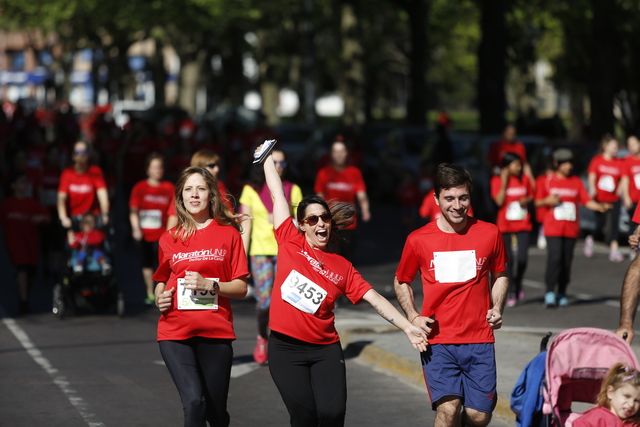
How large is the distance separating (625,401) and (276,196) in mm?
2186

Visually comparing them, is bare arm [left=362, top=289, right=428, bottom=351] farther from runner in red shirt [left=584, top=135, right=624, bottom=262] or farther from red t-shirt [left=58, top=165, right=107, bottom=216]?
runner in red shirt [left=584, top=135, right=624, bottom=262]

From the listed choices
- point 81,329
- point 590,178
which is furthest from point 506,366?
point 590,178

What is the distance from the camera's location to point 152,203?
1327cm

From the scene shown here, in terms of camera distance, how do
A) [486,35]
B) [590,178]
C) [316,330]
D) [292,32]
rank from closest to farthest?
[316,330], [590,178], [486,35], [292,32]

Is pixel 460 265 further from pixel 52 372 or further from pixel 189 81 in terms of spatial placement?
pixel 189 81

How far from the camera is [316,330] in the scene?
20.6 ft

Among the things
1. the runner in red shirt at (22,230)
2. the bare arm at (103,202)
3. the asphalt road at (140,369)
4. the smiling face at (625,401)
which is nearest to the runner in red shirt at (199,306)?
the asphalt road at (140,369)

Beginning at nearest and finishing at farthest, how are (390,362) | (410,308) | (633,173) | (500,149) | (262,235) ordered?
1. (410,308)
2. (262,235)
3. (390,362)
4. (633,173)
5. (500,149)

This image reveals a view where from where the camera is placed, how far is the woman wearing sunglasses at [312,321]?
244 inches

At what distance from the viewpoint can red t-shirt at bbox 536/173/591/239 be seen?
13383 mm

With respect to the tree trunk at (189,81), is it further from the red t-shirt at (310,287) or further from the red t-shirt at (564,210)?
the red t-shirt at (310,287)

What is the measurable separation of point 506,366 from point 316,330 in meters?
3.75

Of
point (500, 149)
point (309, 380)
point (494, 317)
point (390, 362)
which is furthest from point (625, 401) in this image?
point (500, 149)

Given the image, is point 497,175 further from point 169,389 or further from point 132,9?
point 132,9
